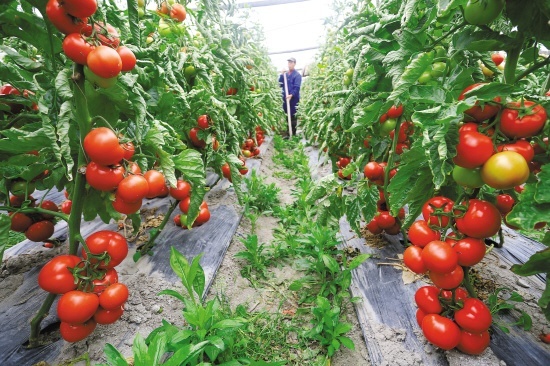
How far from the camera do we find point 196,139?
217 cm

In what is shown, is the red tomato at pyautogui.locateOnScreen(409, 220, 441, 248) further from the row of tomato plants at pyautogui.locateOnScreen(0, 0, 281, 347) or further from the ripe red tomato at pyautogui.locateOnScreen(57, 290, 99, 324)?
the ripe red tomato at pyautogui.locateOnScreen(57, 290, 99, 324)

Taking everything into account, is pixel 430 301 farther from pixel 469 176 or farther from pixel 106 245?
pixel 106 245

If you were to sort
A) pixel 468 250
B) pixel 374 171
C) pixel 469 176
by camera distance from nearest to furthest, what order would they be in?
1. pixel 469 176
2. pixel 468 250
3. pixel 374 171

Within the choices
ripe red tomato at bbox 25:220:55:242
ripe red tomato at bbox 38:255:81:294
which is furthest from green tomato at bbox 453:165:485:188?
ripe red tomato at bbox 25:220:55:242

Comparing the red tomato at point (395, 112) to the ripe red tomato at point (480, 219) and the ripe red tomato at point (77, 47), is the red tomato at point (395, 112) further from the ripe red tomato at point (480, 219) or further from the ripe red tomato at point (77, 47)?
the ripe red tomato at point (77, 47)

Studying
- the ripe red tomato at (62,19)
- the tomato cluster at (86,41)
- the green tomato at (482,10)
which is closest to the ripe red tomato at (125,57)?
the tomato cluster at (86,41)

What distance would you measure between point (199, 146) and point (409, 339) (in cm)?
171

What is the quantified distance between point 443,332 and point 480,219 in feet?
1.38

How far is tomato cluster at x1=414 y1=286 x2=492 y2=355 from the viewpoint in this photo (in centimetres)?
100

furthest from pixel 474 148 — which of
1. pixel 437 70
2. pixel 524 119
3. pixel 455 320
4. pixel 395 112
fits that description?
pixel 395 112

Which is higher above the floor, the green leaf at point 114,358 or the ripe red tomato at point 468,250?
the ripe red tomato at point 468,250

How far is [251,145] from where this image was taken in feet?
13.4

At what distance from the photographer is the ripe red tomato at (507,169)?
28.2 inches

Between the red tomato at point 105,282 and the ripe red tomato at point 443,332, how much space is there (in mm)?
1102
